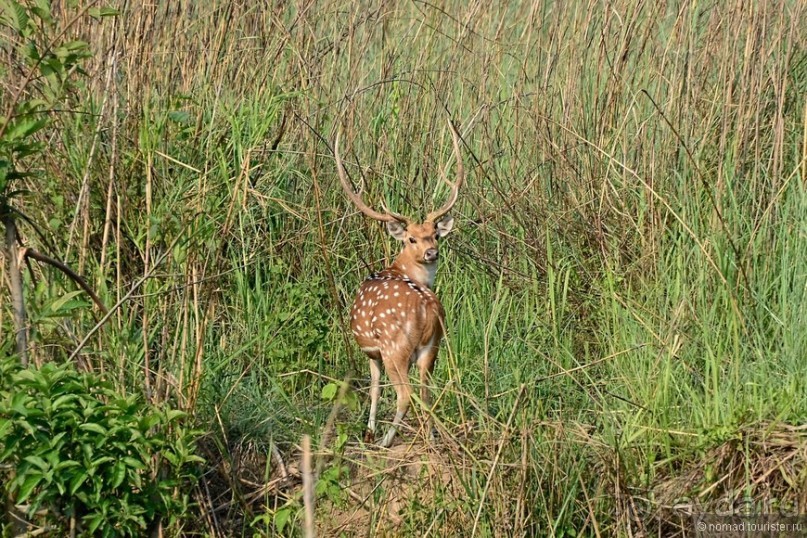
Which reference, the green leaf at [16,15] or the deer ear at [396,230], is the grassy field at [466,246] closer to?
the green leaf at [16,15]

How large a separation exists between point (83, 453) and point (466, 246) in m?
2.59

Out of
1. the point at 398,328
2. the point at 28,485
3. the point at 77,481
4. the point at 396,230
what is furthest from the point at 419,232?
the point at 28,485

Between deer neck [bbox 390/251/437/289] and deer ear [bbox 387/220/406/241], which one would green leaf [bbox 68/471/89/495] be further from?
deer ear [bbox 387/220/406/241]

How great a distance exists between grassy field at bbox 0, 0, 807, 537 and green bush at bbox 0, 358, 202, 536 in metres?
0.24

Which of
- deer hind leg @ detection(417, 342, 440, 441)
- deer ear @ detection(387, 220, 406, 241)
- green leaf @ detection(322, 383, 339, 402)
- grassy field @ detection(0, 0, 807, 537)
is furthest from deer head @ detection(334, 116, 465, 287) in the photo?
green leaf @ detection(322, 383, 339, 402)

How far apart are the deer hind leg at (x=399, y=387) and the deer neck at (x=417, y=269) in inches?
22.7

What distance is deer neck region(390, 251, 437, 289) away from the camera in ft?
18.4

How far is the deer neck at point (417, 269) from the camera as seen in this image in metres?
5.62

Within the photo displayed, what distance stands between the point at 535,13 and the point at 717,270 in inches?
80.3

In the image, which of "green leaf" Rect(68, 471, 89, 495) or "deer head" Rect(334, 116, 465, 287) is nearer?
"green leaf" Rect(68, 471, 89, 495)

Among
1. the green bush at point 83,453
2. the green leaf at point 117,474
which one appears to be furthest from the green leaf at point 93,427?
the green leaf at point 117,474

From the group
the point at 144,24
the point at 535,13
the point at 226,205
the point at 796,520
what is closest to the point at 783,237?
the point at 796,520

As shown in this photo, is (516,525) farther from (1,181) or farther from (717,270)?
(1,181)

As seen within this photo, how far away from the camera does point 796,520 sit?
4.28 m
